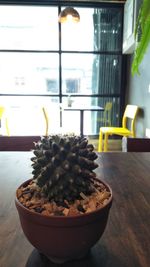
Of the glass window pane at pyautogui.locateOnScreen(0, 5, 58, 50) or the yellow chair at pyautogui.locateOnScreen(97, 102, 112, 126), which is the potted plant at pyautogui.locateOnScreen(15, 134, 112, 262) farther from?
the glass window pane at pyautogui.locateOnScreen(0, 5, 58, 50)

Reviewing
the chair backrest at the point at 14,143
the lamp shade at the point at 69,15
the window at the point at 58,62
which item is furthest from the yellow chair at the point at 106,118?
the chair backrest at the point at 14,143

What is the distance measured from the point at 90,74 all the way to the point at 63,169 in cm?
440

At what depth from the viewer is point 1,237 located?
21.8 inches

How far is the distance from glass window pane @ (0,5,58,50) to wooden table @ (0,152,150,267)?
390 cm

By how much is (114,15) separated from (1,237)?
4.69m

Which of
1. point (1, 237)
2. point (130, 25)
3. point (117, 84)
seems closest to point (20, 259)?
point (1, 237)

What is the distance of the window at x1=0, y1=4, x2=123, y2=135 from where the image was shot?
4422 millimetres

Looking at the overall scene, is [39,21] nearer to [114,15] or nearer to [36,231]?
[114,15]

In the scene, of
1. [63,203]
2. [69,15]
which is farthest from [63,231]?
[69,15]

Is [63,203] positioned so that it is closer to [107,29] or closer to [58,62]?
[58,62]

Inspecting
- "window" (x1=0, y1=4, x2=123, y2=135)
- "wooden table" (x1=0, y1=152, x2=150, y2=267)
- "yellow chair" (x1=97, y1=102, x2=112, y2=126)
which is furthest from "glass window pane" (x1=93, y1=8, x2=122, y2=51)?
"wooden table" (x1=0, y1=152, x2=150, y2=267)

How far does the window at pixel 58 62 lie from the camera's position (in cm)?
442

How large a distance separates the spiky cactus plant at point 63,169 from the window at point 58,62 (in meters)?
4.07

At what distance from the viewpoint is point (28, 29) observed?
450 cm
